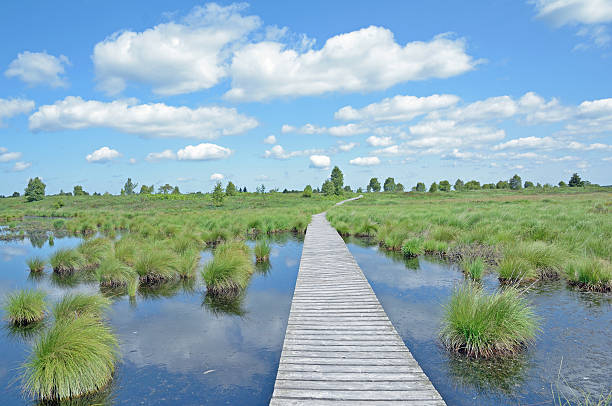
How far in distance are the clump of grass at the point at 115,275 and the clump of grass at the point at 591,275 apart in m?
13.4

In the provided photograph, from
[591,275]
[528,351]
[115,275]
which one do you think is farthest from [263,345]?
[591,275]

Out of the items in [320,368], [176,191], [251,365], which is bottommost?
[251,365]

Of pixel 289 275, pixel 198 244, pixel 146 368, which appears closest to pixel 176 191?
pixel 198 244

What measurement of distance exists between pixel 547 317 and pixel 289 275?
779cm

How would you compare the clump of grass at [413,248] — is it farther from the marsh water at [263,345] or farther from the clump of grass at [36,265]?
the clump of grass at [36,265]

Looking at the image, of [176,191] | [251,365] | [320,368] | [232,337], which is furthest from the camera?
[176,191]

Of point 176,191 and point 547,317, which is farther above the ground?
point 176,191

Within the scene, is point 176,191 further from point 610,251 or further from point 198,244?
point 610,251

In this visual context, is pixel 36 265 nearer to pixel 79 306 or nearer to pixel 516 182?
pixel 79 306

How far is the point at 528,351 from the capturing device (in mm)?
6480

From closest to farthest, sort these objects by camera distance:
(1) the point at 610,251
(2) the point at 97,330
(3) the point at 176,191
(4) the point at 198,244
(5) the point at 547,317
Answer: (2) the point at 97,330 < (5) the point at 547,317 < (1) the point at 610,251 < (4) the point at 198,244 < (3) the point at 176,191

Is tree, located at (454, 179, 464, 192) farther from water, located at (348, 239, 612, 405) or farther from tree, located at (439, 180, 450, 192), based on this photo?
water, located at (348, 239, 612, 405)

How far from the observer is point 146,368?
246 inches

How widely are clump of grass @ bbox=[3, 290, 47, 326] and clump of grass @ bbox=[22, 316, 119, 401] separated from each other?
3016mm
